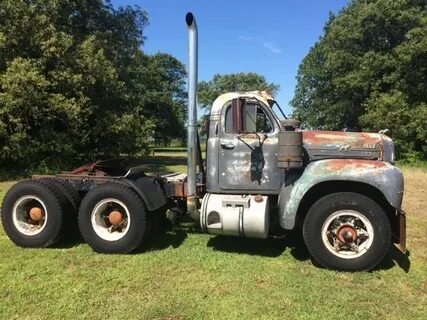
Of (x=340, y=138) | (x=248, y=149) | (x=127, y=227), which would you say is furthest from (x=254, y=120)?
(x=127, y=227)

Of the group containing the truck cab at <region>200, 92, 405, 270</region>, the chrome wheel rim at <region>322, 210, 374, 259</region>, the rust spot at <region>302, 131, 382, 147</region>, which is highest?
the rust spot at <region>302, 131, 382, 147</region>

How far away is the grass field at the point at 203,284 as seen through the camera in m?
4.86

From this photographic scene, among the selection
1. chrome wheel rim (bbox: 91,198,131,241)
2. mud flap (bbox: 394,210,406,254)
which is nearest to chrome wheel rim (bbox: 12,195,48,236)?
chrome wheel rim (bbox: 91,198,131,241)

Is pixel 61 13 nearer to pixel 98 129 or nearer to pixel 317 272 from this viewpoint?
pixel 98 129

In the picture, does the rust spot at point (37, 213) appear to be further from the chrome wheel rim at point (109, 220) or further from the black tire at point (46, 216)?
the chrome wheel rim at point (109, 220)

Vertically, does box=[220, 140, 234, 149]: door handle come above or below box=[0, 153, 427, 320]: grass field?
above

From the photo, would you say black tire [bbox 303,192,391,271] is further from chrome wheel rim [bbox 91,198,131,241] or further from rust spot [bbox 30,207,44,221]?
rust spot [bbox 30,207,44,221]

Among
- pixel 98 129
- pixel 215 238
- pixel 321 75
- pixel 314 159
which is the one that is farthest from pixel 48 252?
pixel 321 75

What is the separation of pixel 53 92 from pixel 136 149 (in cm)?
501

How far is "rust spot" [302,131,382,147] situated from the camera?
21.4 feet

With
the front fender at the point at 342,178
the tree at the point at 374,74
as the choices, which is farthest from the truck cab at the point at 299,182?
the tree at the point at 374,74

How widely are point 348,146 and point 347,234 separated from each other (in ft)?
3.95

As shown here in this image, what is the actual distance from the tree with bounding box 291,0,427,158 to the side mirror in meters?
21.1

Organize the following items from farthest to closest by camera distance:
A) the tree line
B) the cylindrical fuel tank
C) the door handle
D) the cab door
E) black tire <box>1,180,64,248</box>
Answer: the tree line, black tire <box>1,180,64,248</box>, the door handle, the cab door, the cylindrical fuel tank
